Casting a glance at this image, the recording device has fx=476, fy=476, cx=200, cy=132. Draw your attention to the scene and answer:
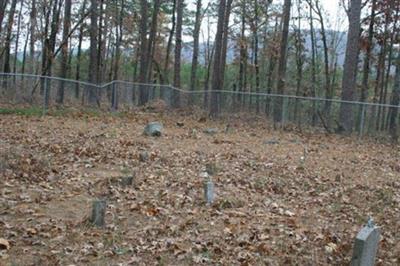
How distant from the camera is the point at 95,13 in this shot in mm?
22297

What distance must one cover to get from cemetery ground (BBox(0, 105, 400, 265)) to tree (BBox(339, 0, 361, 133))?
4.06 metres

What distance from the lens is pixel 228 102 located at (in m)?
20.1

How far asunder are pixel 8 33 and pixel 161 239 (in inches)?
1025

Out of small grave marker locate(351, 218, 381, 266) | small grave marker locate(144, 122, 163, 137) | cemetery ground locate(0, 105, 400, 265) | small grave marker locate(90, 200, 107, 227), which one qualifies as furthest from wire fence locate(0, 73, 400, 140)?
small grave marker locate(351, 218, 381, 266)

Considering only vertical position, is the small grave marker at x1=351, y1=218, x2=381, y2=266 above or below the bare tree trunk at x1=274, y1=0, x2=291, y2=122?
below

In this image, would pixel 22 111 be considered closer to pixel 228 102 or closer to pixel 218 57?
pixel 228 102

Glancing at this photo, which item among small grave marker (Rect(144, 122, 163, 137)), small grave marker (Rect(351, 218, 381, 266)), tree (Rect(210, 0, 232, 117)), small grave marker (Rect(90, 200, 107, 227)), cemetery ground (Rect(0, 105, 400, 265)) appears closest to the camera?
small grave marker (Rect(351, 218, 381, 266))

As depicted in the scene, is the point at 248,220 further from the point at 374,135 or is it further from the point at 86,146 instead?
the point at 374,135

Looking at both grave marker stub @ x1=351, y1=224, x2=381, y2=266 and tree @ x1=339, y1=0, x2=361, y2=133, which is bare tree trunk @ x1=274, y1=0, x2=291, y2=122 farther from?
grave marker stub @ x1=351, y1=224, x2=381, y2=266

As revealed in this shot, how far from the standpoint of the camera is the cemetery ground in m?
5.11

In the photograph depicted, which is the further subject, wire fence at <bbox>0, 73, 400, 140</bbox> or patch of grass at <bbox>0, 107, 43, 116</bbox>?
wire fence at <bbox>0, 73, 400, 140</bbox>

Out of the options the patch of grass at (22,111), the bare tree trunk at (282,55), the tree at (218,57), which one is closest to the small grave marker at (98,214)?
the patch of grass at (22,111)

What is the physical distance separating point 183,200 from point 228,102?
13.4m

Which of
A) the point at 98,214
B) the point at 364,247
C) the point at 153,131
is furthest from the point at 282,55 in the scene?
the point at 364,247
